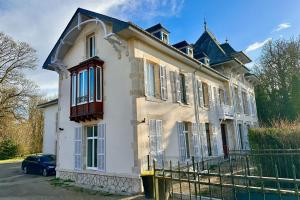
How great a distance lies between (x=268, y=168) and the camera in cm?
848

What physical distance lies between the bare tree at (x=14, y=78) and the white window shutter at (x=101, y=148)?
17071 mm

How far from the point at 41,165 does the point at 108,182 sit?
7.50 meters

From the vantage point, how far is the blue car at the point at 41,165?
14281 millimetres

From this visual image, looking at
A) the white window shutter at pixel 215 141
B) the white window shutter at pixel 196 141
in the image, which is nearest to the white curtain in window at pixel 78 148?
the white window shutter at pixel 196 141

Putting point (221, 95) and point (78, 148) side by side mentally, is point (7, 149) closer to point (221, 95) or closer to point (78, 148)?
point (78, 148)

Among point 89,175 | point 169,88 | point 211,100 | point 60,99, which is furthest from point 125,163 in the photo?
point 211,100

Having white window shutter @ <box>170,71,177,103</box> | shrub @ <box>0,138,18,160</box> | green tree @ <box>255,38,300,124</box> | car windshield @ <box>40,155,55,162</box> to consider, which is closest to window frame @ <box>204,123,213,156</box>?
white window shutter @ <box>170,71,177,103</box>

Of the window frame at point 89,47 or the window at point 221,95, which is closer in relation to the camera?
the window frame at point 89,47

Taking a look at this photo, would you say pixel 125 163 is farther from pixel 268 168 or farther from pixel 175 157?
pixel 268 168

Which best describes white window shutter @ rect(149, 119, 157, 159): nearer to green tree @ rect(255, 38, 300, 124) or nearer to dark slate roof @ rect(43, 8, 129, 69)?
dark slate roof @ rect(43, 8, 129, 69)

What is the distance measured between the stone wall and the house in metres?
0.04

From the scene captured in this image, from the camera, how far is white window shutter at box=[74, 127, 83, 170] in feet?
35.7

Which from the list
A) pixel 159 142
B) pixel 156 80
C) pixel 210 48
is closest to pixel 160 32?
pixel 156 80

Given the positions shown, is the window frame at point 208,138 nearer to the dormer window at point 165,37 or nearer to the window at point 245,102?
the dormer window at point 165,37
